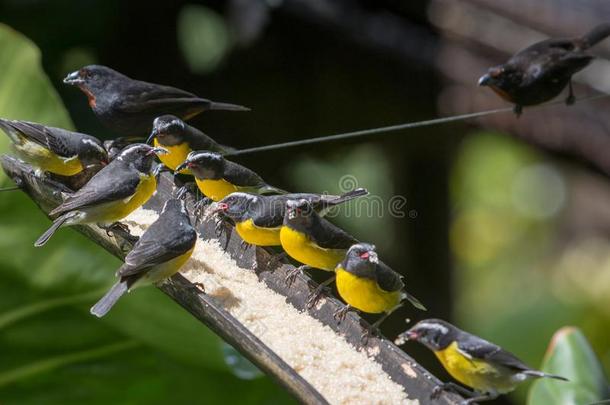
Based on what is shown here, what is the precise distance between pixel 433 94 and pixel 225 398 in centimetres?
→ 266

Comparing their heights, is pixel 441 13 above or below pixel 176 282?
above

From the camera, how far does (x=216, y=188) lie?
377 centimetres

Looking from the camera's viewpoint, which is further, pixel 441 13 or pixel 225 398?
pixel 441 13

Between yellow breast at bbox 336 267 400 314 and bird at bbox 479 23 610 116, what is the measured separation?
3.23 feet

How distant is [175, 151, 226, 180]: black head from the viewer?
3.59 m

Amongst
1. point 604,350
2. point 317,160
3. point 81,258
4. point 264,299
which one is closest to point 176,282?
point 264,299

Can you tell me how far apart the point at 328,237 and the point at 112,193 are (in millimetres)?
794

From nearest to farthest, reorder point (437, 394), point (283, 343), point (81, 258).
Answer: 1. point (437, 394)
2. point (283, 343)
3. point (81, 258)

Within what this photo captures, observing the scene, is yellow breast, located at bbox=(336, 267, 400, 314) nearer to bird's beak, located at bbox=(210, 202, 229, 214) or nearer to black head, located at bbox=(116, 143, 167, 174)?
bird's beak, located at bbox=(210, 202, 229, 214)

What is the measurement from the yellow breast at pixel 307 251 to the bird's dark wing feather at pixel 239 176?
0.42 metres

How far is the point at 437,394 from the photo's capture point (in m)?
2.66

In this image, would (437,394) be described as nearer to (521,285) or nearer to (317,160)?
(317,160)

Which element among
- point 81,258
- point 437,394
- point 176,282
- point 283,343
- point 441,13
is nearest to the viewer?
point 437,394

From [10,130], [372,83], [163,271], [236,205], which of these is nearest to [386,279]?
[236,205]
